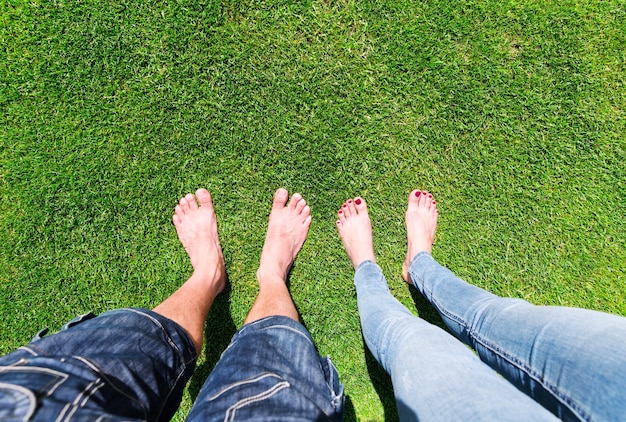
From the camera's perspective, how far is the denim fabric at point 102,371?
0.93 metres

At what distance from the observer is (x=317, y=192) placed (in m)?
2.37

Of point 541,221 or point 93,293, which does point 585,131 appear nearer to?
point 541,221

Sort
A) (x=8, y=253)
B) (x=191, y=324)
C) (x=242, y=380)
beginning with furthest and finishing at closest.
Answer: (x=8, y=253) < (x=191, y=324) < (x=242, y=380)

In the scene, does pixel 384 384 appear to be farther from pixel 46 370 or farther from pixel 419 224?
pixel 46 370

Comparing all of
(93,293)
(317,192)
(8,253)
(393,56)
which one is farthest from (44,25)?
(393,56)

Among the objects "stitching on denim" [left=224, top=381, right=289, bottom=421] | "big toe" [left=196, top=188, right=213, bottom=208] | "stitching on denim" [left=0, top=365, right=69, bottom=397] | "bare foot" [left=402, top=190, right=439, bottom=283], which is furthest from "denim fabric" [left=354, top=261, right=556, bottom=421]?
"big toe" [left=196, top=188, right=213, bottom=208]

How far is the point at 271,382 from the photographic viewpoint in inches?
46.2

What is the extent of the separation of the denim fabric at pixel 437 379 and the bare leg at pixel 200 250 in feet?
3.14

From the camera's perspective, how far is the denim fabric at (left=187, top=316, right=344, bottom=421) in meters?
1.07

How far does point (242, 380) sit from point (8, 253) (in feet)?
6.47

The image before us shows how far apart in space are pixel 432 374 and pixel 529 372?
36cm

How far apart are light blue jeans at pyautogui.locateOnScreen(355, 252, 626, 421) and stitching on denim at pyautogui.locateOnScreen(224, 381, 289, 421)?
17.3 inches

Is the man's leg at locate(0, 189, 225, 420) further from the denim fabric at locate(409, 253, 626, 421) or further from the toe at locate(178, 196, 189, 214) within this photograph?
the denim fabric at locate(409, 253, 626, 421)

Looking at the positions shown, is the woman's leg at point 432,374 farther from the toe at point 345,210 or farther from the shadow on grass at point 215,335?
the shadow on grass at point 215,335
